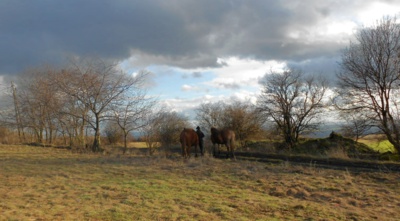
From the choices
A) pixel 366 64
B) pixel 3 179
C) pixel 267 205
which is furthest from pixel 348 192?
pixel 366 64

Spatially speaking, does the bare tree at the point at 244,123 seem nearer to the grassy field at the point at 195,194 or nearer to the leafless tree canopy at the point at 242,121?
the leafless tree canopy at the point at 242,121

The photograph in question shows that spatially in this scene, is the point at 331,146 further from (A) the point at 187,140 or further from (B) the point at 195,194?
(B) the point at 195,194

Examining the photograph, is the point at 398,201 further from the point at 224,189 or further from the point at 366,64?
the point at 366,64

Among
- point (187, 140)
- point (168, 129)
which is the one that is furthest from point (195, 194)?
point (168, 129)

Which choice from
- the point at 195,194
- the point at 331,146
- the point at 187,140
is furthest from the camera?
the point at 331,146

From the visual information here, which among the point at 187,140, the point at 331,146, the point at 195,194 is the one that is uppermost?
the point at 187,140

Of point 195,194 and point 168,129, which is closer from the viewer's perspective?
point 195,194

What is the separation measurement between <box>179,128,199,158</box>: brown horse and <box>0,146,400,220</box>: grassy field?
443 centimetres

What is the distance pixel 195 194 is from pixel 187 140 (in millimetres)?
10022

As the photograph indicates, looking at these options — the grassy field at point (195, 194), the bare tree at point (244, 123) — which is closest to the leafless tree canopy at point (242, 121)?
the bare tree at point (244, 123)

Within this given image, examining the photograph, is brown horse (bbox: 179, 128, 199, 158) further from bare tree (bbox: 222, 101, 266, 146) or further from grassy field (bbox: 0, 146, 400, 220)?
bare tree (bbox: 222, 101, 266, 146)

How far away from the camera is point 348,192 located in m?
9.95

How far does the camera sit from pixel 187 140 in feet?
63.5

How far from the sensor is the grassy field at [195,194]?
290 inches
